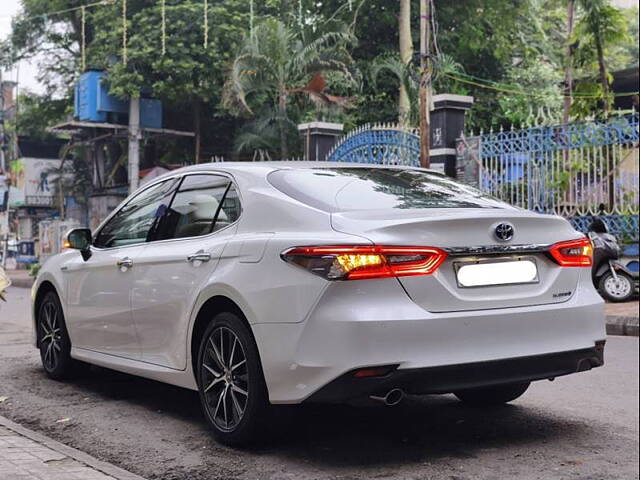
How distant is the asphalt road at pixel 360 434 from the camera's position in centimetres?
402

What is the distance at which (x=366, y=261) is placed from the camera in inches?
149

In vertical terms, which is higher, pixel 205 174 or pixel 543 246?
pixel 205 174

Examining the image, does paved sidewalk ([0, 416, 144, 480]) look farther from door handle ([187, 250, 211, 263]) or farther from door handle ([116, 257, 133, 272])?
door handle ([116, 257, 133, 272])

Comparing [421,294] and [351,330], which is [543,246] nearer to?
[421,294]

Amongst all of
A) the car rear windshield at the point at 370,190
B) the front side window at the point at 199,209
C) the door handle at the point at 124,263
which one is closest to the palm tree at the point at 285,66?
the door handle at the point at 124,263

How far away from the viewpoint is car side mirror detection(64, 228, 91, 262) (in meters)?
5.83

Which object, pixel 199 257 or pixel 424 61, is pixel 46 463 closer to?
pixel 199 257

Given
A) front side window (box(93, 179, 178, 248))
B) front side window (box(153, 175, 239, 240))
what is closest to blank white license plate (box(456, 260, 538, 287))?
front side window (box(153, 175, 239, 240))

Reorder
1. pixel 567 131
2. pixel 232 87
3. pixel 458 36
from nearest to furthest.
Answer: pixel 567 131
pixel 232 87
pixel 458 36

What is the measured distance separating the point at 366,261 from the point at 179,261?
4.39ft

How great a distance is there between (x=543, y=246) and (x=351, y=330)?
113 centimetres

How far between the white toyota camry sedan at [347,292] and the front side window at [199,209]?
0.01 meters

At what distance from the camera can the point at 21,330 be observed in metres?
9.97

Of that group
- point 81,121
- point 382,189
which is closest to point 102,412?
point 382,189
